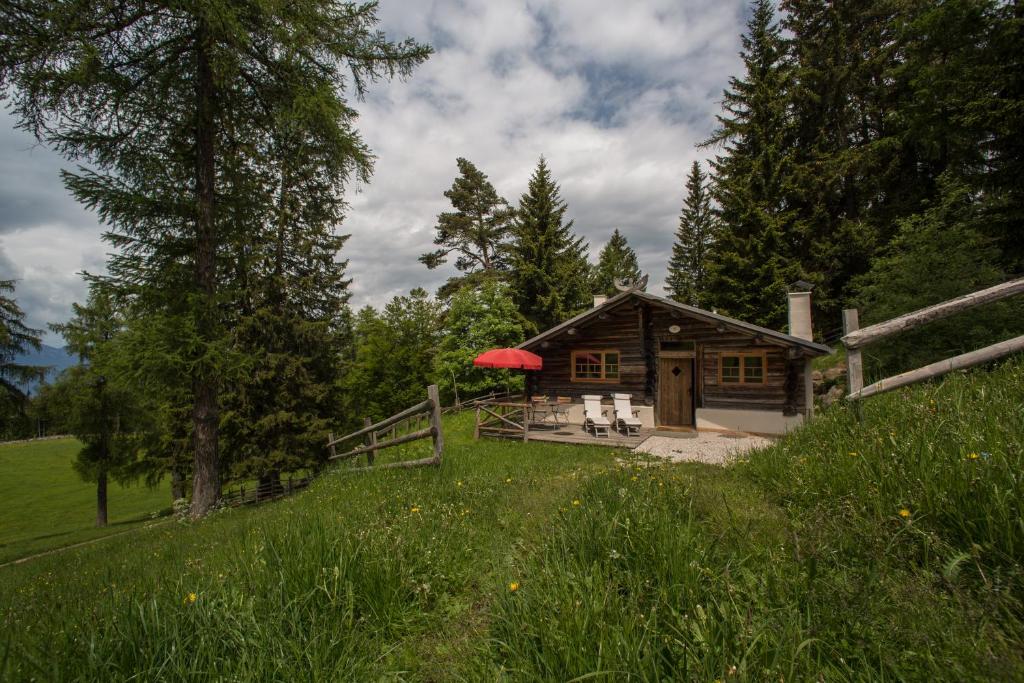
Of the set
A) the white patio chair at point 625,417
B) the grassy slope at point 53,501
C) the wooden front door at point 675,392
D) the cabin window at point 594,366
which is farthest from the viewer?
the grassy slope at point 53,501

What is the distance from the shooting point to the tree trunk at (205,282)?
31.7 feet

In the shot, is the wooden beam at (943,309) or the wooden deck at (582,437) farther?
the wooden deck at (582,437)

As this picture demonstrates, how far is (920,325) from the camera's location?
4.56 metres

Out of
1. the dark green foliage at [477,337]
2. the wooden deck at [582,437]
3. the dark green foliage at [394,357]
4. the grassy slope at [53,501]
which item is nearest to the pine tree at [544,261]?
the dark green foliage at [477,337]

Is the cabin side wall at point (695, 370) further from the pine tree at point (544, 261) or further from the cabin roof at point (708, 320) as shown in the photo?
the pine tree at point (544, 261)

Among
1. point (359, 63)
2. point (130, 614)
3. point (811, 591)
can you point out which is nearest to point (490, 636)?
point (811, 591)

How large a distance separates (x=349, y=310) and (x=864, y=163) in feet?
95.8

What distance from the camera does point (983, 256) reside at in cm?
1149

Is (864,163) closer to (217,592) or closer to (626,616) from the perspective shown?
(626,616)

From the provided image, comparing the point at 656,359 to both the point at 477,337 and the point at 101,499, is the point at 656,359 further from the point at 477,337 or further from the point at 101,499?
the point at 101,499

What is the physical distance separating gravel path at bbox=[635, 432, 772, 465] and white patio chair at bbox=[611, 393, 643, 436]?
0.78 metres

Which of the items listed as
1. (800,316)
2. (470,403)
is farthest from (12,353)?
(800,316)

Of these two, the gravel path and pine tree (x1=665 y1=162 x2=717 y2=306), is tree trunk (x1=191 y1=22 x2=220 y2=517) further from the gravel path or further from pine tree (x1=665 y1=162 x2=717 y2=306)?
pine tree (x1=665 y1=162 x2=717 y2=306)

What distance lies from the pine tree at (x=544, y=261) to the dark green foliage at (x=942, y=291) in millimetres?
16954
